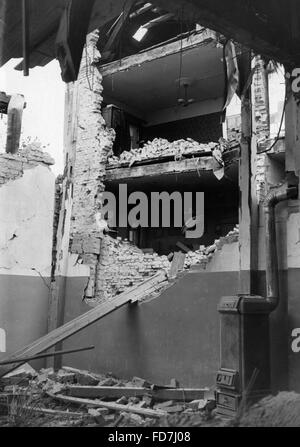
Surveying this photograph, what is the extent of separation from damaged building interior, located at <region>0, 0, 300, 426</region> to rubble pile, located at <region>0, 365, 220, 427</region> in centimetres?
3

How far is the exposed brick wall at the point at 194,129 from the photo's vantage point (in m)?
12.9

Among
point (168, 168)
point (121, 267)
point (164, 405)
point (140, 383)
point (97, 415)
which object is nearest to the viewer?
point (97, 415)

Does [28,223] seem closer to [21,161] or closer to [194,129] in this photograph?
[21,161]

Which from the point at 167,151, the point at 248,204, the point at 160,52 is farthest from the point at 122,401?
the point at 160,52

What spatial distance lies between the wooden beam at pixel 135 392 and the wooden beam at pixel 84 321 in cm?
79

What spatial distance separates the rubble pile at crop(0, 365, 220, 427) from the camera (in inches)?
245

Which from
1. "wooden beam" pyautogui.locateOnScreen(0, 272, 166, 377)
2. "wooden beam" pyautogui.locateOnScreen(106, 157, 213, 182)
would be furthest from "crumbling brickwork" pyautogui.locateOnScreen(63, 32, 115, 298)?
"wooden beam" pyautogui.locateOnScreen(0, 272, 166, 377)

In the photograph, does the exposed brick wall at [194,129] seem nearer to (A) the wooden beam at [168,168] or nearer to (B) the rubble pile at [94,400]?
(A) the wooden beam at [168,168]

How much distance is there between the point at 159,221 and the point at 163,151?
1.85 m

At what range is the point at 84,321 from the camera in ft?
28.1

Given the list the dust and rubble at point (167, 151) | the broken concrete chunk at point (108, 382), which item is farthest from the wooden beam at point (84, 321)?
the dust and rubble at point (167, 151)

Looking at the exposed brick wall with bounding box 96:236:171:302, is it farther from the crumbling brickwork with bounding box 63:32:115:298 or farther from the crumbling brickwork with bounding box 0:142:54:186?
the crumbling brickwork with bounding box 0:142:54:186

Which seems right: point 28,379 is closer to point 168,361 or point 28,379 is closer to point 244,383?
point 168,361

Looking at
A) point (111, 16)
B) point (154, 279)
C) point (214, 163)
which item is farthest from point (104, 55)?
point (111, 16)
